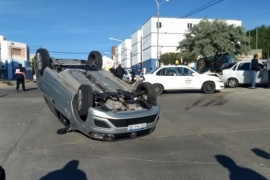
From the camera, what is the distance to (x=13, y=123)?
9914 millimetres

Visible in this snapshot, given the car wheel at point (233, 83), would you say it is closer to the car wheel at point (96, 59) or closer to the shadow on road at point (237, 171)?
the car wheel at point (96, 59)

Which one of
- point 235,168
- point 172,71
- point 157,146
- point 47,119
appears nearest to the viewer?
point 235,168

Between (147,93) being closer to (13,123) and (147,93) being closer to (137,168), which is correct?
(137,168)

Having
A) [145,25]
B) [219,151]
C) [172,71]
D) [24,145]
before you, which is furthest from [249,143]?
[145,25]

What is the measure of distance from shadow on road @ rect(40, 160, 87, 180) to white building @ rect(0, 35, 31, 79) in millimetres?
55072

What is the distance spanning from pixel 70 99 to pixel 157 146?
7.14 feet

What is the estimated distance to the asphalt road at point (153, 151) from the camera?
18.4ft

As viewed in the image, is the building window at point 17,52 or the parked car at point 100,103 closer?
the parked car at point 100,103

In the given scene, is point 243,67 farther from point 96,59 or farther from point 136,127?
point 136,127

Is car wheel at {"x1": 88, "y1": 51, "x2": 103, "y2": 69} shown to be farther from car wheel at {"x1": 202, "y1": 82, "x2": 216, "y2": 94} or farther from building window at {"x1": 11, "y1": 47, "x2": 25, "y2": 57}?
building window at {"x1": 11, "y1": 47, "x2": 25, "y2": 57}

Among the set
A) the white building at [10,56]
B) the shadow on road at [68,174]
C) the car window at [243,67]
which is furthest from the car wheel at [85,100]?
the white building at [10,56]

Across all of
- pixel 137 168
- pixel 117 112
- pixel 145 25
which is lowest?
pixel 137 168

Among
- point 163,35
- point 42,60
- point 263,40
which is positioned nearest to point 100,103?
point 42,60

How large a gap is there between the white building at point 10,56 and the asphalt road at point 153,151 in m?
52.2
